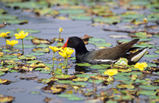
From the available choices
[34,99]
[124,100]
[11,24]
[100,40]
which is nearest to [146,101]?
[124,100]

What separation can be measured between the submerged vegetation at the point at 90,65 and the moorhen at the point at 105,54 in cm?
21

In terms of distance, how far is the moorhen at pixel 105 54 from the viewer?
7.11 m

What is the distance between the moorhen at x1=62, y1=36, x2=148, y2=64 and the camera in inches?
280

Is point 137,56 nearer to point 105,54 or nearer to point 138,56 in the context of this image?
point 138,56

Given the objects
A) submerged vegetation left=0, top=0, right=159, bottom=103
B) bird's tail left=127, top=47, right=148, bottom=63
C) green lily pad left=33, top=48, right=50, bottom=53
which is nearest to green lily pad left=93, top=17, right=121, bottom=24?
submerged vegetation left=0, top=0, right=159, bottom=103

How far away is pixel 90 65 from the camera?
705cm

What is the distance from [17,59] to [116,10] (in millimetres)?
7146

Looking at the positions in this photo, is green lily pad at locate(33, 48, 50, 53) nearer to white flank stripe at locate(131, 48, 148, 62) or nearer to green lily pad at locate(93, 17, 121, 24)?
white flank stripe at locate(131, 48, 148, 62)

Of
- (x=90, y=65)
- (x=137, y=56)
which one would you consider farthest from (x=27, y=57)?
(x=137, y=56)

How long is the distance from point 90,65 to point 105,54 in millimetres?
445

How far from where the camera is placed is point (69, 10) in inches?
512

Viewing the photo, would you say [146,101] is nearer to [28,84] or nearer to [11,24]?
[28,84]

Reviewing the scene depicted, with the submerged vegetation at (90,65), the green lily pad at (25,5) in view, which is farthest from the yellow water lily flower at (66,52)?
the green lily pad at (25,5)

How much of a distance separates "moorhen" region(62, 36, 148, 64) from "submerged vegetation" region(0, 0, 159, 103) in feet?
0.69
